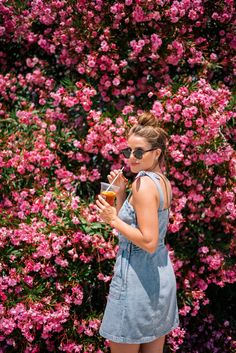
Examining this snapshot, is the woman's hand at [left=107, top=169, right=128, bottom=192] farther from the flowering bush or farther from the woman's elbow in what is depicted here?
the flowering bush

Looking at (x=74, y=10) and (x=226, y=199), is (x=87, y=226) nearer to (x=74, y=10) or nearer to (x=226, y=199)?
(x=226, y=199)

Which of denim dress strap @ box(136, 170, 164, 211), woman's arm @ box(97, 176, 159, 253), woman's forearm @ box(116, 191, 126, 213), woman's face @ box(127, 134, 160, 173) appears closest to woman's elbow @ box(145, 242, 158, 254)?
woman's arm @ box(97, 176, 159, 253)

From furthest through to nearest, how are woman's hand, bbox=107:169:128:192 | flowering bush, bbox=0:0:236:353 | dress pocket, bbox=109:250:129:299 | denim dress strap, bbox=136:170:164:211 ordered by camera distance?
1. flowering bush, bbox=0:0:236:353
2. woman's hand, bbox=107:169:128:192
3. dress pocket, bbox=109:250:129:299
4. denim dress strap, bbox=136:170:164:211

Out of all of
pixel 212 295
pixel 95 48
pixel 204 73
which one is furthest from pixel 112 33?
pixel 212 295

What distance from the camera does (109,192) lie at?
2.75 meters

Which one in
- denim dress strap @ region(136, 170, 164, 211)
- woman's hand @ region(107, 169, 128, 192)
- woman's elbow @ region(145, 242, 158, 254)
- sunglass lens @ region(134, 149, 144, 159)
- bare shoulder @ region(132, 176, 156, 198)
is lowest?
woman's hand @ region(107, 169, 128, 192)

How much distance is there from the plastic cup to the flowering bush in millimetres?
986

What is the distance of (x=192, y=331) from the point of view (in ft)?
16.1

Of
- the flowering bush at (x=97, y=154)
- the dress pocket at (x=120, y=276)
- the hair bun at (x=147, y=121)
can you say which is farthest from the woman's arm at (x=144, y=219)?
the flowering bush at (x=97, y=154)

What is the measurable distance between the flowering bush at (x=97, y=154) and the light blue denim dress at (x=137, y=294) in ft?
3.40

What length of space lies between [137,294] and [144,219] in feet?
1.58

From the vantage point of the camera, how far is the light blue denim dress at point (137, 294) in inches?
108

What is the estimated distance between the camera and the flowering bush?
3.85m

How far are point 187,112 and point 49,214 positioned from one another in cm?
140
